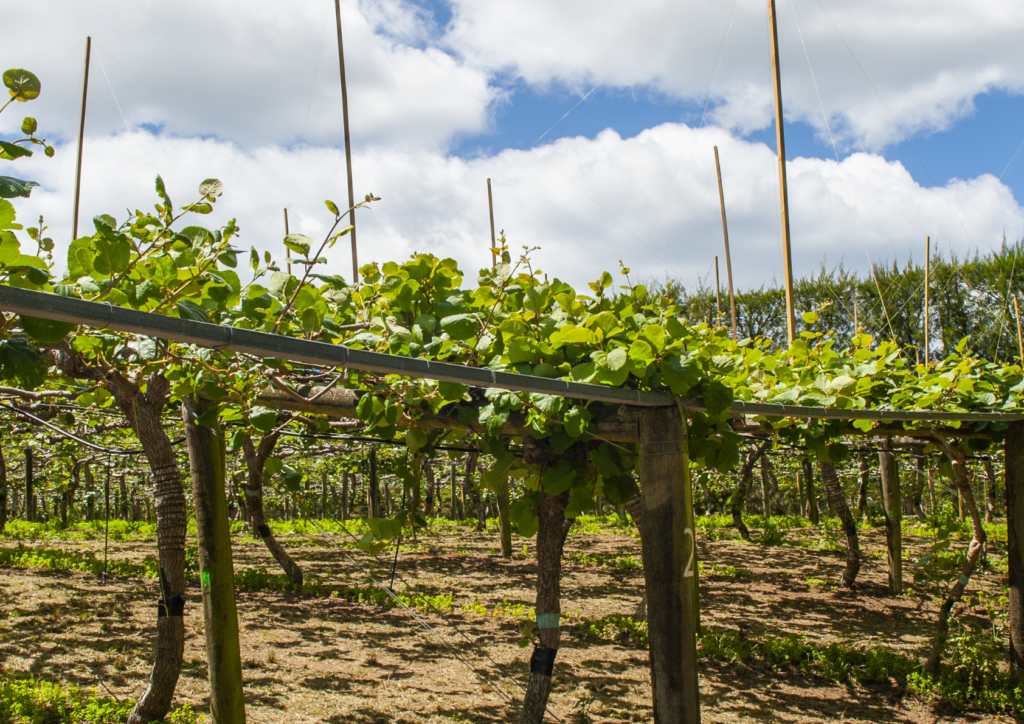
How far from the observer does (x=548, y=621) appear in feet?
7.98

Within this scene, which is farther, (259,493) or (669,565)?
(259,493)

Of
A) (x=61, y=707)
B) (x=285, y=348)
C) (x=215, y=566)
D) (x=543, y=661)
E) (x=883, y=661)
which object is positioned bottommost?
(x=883, y=661)

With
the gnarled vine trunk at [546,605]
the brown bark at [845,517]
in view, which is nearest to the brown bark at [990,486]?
the brown bark at [845,517]

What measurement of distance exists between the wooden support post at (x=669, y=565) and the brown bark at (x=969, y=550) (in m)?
2.99

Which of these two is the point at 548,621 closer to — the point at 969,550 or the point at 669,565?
the point at 669,565

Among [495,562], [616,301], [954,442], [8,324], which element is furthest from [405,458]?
[495,562]

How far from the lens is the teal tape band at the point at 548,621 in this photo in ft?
7.97

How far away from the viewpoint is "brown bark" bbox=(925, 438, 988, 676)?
4270 mm

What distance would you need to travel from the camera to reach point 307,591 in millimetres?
7270

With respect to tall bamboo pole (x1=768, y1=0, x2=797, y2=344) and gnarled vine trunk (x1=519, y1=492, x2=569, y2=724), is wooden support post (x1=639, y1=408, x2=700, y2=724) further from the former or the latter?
tall bamboo pole (x1=768, y1=0, x2=797, y2=344)

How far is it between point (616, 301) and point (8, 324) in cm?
163

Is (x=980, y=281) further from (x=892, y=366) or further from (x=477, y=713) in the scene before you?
(x=477, y=713)

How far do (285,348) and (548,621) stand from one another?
158 centimetres

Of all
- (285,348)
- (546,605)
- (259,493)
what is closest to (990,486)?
(546,605)
